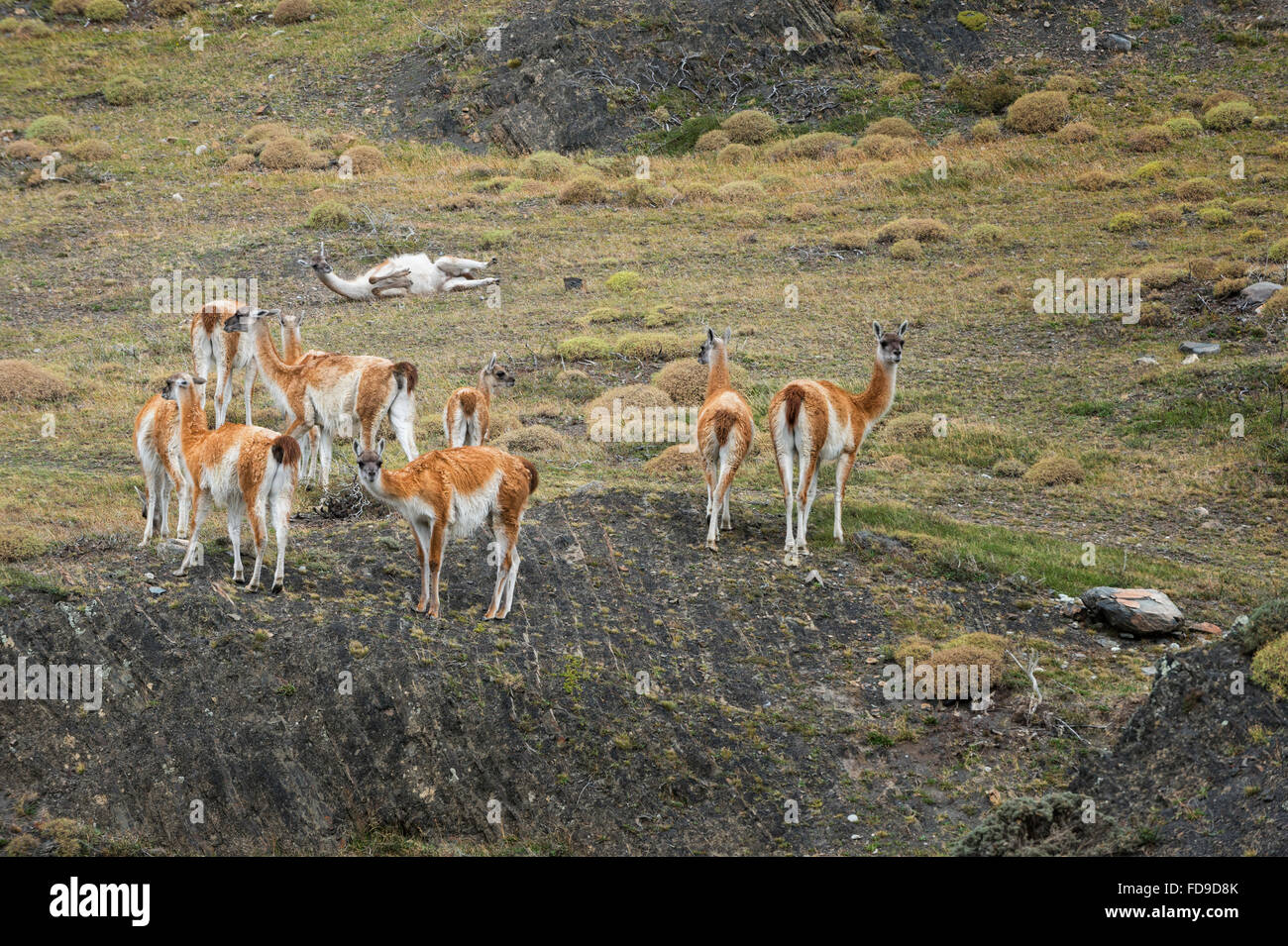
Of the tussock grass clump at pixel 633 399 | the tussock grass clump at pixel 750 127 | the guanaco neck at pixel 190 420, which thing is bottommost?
the tussock grass clump at pixel 633 399

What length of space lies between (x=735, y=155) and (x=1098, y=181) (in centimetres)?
1197

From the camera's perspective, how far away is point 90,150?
3931cm

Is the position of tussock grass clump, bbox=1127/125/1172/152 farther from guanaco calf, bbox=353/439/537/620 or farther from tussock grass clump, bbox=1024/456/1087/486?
guanaco calf, bbox=353/439/537/620

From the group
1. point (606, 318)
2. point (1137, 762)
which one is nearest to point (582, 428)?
point (606, 318)

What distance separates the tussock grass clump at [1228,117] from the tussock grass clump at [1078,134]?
138 inches

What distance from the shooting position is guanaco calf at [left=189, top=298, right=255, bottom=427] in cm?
1856

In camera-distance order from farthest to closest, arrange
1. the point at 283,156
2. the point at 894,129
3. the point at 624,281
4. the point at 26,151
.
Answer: the point at 894,129
the point at 283,156
the point at 26,151
the point at 624,281

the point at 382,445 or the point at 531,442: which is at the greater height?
the point at 382,445

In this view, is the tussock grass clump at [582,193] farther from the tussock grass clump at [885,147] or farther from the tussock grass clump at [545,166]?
the tussock grass clump at [885,147]

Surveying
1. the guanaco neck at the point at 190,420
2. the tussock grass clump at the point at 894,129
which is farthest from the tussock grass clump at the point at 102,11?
the guanaco neck at the point at 190,420

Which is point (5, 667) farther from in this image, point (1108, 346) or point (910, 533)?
point (1108, 346)

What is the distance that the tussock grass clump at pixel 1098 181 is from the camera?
120 ft

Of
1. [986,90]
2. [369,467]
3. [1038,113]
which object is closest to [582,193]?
[1038,113]

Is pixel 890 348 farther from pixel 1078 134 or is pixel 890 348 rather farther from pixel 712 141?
pixel 712 141
